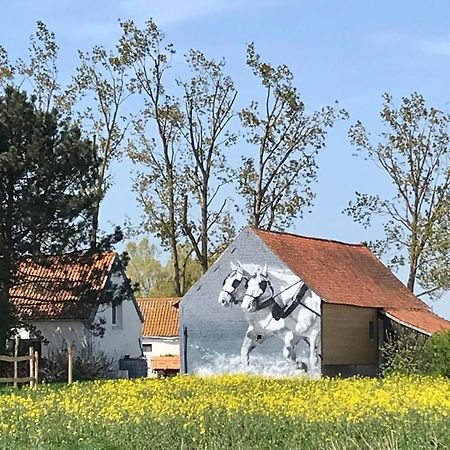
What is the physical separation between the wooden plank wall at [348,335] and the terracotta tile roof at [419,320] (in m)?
1.01

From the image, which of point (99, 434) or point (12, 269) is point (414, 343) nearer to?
point (12, 269)

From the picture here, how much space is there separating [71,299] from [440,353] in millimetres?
16306

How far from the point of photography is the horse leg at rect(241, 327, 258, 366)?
1695 inches

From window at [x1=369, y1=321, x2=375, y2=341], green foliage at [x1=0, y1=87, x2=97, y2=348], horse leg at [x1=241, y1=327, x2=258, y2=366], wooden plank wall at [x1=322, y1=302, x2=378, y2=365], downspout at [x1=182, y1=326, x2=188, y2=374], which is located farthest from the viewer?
downspout at [x1=182, y1=326, x2=188, y2=374]

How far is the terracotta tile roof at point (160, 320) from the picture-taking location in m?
64.0

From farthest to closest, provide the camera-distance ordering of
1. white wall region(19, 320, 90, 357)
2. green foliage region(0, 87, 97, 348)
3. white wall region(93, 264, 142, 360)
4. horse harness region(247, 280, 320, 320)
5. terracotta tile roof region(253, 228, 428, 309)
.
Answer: white wall region(93, 264, 142, 360), white wall region(19, 320, 90, 357), terracotta tile roof region(253, 228, 428, 309), horse harness region(247, 280, 320, 320), green foliage region(0, 87, 97, 348)

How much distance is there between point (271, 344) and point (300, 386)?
1312 centimetres

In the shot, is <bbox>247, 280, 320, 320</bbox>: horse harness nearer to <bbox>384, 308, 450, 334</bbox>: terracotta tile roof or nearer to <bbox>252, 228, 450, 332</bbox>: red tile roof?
<bbox>252, 228, 450, 332</bbox>: red tile roof

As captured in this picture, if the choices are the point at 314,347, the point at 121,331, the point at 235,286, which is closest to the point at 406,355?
the point at 314,347

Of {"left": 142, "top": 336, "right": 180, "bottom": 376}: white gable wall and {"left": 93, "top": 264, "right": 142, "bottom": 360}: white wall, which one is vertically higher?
{"left": 93, "top": 264, "right": 142, "bottom": 360}: white wall

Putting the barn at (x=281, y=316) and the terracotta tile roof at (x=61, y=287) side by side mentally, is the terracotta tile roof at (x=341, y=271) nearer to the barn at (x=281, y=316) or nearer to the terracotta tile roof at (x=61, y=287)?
the barn at (x=281, y=316)

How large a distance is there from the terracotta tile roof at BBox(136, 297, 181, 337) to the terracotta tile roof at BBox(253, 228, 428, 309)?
51.9 ft

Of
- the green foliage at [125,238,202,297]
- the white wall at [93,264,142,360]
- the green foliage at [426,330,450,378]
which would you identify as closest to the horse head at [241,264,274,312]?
the white wall at [93,264,142,360]

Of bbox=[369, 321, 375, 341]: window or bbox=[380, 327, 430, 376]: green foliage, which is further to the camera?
bbox=[369, 321, 375, 341]: window
